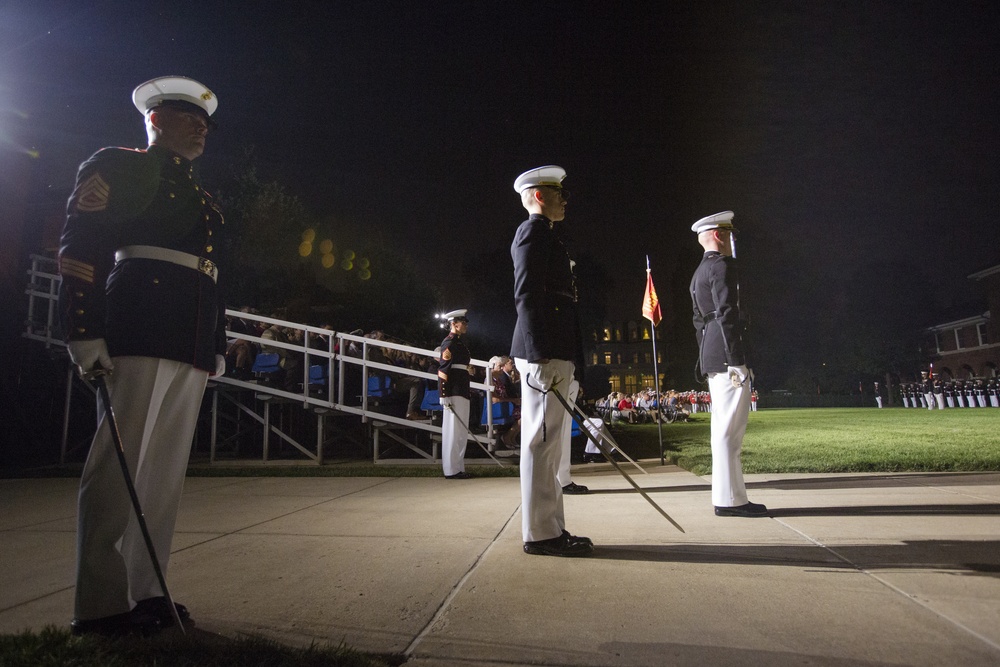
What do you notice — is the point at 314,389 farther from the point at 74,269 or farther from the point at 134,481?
the point at 74,269

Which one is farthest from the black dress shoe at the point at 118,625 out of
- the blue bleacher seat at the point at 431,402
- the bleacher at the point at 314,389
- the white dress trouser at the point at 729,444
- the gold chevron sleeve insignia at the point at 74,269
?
the blue bleacher seat at the point at 431,402

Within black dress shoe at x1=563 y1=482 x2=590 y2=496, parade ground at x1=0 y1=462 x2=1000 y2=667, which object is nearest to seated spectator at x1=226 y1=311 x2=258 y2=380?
parade ground at x1=0 y1=462 x2=1000 y2=667

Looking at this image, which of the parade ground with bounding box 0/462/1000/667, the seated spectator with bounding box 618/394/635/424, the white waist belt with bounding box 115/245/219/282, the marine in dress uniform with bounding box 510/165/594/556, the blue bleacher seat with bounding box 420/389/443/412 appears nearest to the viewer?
the parade ground with bounding box 0/462/1000/667

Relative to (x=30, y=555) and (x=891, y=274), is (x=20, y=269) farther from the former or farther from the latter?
(x=891, y=274)

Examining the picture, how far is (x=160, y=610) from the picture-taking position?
2.29m

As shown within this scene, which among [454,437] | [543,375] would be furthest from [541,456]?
[454,437]

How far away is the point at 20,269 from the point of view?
36.6 feet

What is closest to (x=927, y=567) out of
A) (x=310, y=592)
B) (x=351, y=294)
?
(x=310, y=592)

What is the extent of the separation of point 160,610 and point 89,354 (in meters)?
1.07

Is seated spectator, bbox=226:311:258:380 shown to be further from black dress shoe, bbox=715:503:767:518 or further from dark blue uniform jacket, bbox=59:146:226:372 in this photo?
black dress shoe, bbox=715:503:767:518

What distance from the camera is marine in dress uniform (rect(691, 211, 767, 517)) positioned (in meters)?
4.16

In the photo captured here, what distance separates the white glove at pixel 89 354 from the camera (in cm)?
216

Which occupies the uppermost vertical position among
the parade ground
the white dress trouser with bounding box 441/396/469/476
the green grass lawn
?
the white dress trouser with bounding box 441/396/469/476

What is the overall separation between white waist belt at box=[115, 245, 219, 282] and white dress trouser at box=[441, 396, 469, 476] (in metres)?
5.28
